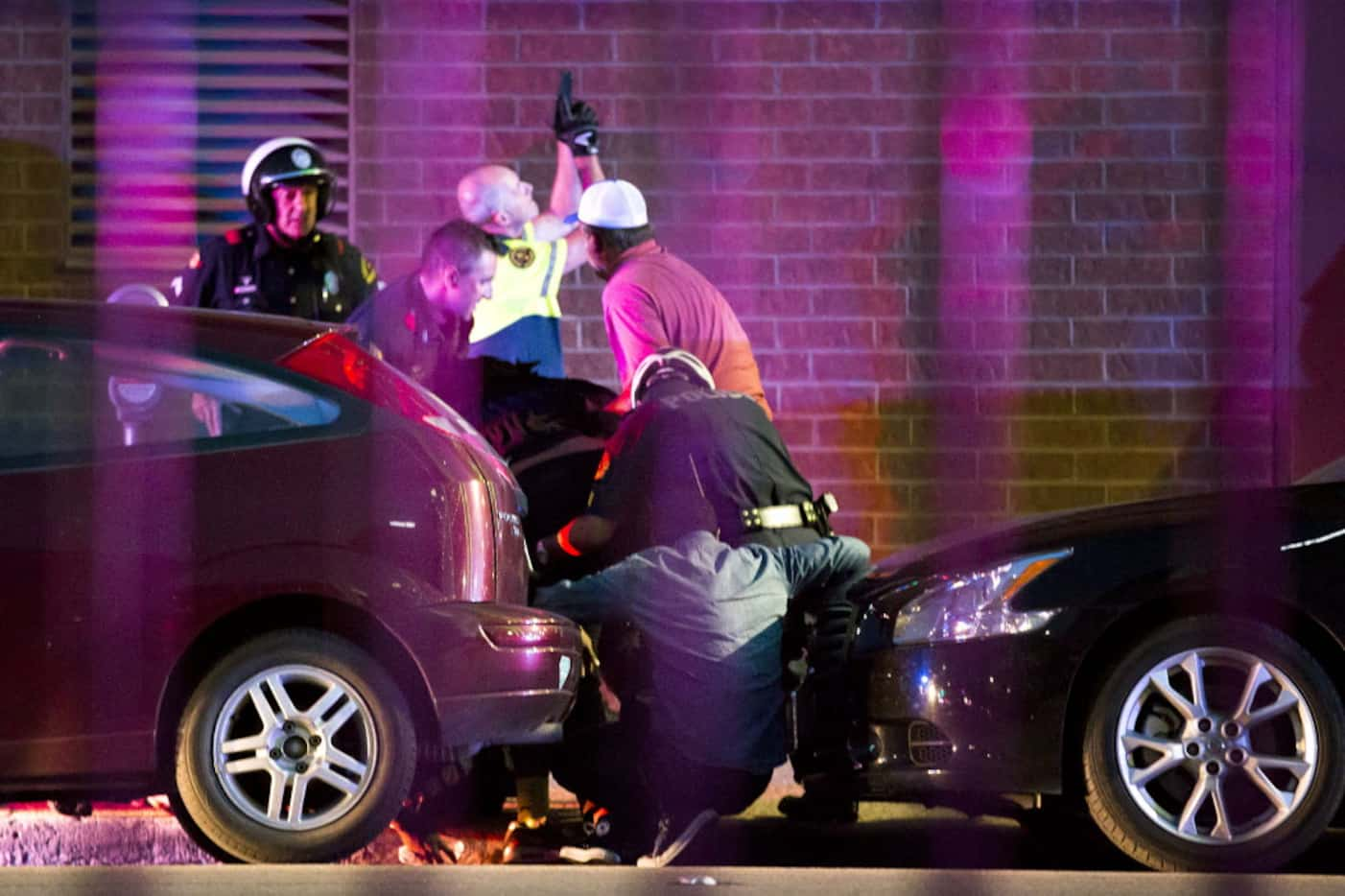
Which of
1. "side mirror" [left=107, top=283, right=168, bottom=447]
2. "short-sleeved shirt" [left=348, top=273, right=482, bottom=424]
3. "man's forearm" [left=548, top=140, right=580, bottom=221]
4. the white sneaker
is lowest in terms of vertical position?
the white sneaker

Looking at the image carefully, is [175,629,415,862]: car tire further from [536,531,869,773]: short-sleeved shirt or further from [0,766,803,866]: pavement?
[536,531,869,773]: short-sleeved shirt

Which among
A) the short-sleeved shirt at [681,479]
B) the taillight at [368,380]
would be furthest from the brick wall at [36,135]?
the taillight at [368,380]

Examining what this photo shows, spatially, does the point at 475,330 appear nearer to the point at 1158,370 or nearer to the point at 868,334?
the point at 868,334

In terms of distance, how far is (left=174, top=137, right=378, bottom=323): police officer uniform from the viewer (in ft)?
31.0

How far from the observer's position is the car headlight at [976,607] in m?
6.80

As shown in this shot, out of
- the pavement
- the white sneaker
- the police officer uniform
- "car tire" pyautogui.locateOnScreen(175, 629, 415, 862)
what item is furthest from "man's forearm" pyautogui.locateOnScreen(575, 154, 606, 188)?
"car tire" pyautogui.locateOnScreen(175, 629, 415, 862)

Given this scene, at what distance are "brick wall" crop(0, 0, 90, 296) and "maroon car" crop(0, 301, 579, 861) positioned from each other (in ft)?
15.3

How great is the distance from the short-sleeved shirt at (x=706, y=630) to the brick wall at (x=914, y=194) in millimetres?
3746

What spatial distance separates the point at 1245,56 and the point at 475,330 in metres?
3.77

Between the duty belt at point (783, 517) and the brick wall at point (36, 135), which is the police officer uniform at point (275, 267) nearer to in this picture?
the brick wall at point (36, 135)

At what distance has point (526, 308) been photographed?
1095 cm

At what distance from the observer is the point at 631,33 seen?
11250 millimetres

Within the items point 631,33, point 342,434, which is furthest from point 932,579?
point 631,33

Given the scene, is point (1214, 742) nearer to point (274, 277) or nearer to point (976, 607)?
point (976, 607)
